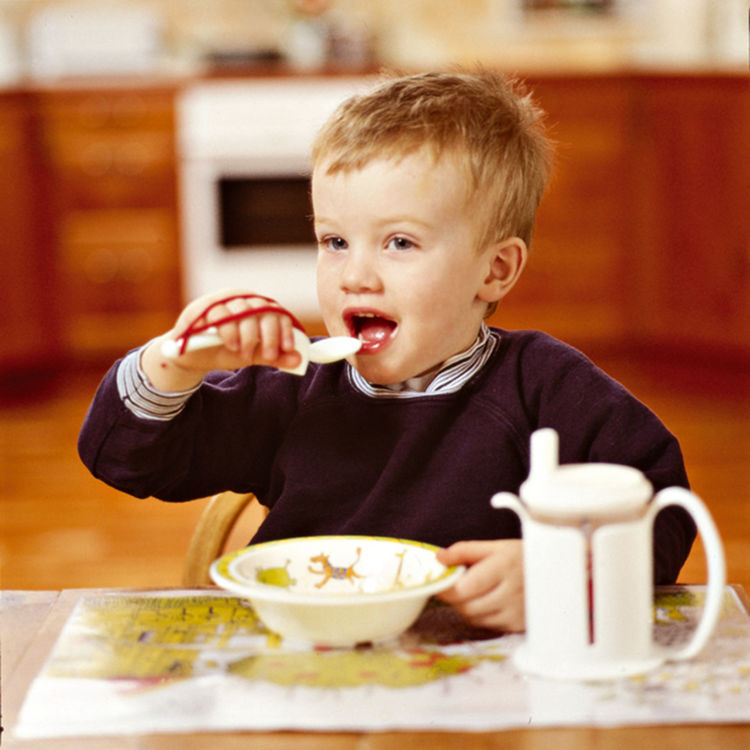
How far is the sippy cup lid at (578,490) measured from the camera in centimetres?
75

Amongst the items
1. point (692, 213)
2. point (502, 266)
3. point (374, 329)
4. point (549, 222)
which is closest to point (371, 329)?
point (374, 329)

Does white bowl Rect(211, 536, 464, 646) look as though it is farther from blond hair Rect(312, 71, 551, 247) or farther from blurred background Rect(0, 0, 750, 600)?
blurred background Rect(0, 0, 750, 600)

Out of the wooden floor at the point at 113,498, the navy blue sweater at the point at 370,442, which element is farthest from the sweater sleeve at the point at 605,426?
the wooden floor at the point at 113,498

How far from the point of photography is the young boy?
1028mm

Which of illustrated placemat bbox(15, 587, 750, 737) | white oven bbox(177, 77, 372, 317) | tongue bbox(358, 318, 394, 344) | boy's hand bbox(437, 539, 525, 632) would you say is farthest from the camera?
white oven bbox(177, 77, 372, 317)

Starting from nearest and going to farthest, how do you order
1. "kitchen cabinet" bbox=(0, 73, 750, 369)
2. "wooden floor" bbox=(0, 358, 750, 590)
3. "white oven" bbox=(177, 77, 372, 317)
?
"wooden floor" bbox=(0, 358, 750, 590), "kitchen cabinet" bbox=(0, 73, 750, 369), "white oven" bbox=(177, 77, 372, 317)

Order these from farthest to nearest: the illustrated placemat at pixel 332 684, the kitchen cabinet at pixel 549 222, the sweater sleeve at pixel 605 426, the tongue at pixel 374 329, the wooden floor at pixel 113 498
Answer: the kitchen cabinet at pixel 549 222 → the wooden floor at pixel 113 498 → the tongue at pixel 374 329 → the sweater sleeve at pixel 605 426 → the illustrated placemat at pixel 332 684

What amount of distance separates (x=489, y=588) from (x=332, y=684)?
137mm

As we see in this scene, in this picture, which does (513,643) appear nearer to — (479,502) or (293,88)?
(479,502)

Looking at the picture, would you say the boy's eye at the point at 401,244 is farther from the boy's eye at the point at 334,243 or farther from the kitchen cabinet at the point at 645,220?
the kitchen cabinet at the point at 645,220

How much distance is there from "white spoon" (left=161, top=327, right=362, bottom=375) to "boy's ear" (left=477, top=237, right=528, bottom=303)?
0.16 m

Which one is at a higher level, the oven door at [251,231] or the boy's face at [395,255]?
the boy's face at [395,255]

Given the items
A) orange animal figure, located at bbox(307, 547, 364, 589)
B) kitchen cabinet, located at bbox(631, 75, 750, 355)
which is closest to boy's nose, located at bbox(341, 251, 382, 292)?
orange animal figure, located at bbox(307, 547, 364, 589)

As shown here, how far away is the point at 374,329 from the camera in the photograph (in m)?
1.08
